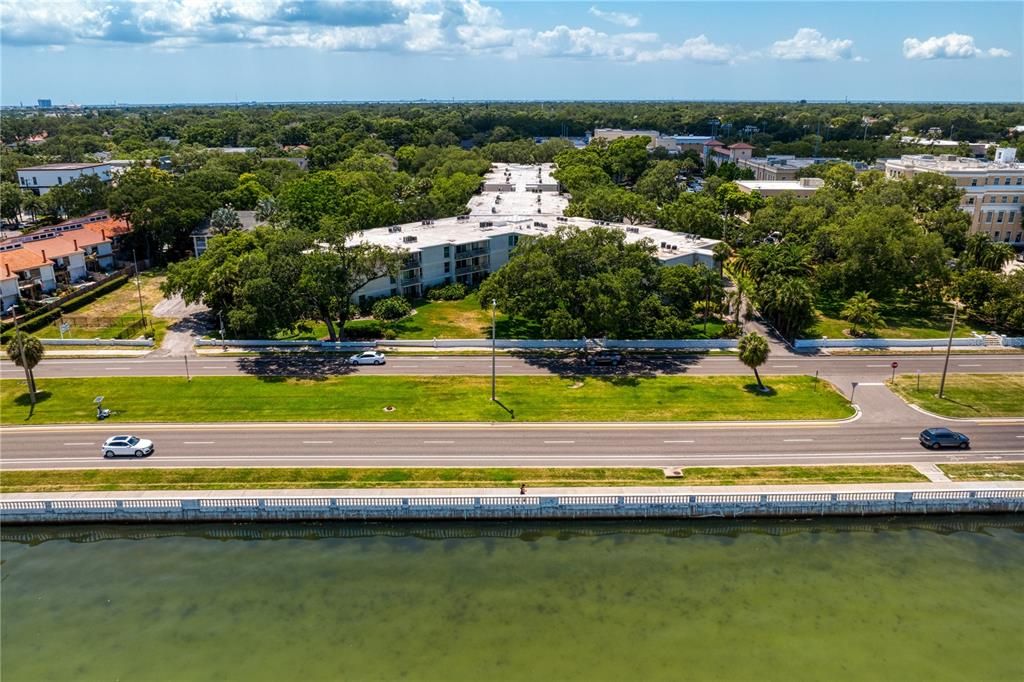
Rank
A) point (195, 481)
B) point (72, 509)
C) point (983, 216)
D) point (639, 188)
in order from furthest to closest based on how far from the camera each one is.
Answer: point (639, 188) → point (983, 216) → point (195, 481) → point (72, 509)

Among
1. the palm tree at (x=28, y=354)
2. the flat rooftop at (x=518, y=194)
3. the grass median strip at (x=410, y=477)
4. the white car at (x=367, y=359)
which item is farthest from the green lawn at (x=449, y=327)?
the flat rooftop at (x=518, y=194)

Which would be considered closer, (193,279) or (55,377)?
(55,377)

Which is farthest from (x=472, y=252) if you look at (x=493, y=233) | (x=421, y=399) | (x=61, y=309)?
(x=61, y=309)

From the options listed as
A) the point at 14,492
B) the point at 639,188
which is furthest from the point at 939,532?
the point at 639,188

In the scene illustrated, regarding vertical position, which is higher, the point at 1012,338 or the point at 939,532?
the point at 1012,338

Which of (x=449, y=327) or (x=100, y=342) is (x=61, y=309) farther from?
(x=449, y=327)

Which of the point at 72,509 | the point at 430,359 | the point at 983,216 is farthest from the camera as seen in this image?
the point at 983,216

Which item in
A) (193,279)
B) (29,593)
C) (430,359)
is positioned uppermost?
(193,279)

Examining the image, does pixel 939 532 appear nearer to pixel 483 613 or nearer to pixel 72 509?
pixel 483 613

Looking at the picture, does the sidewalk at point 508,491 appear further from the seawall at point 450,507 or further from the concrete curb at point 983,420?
the concrete curb at point 983,420
